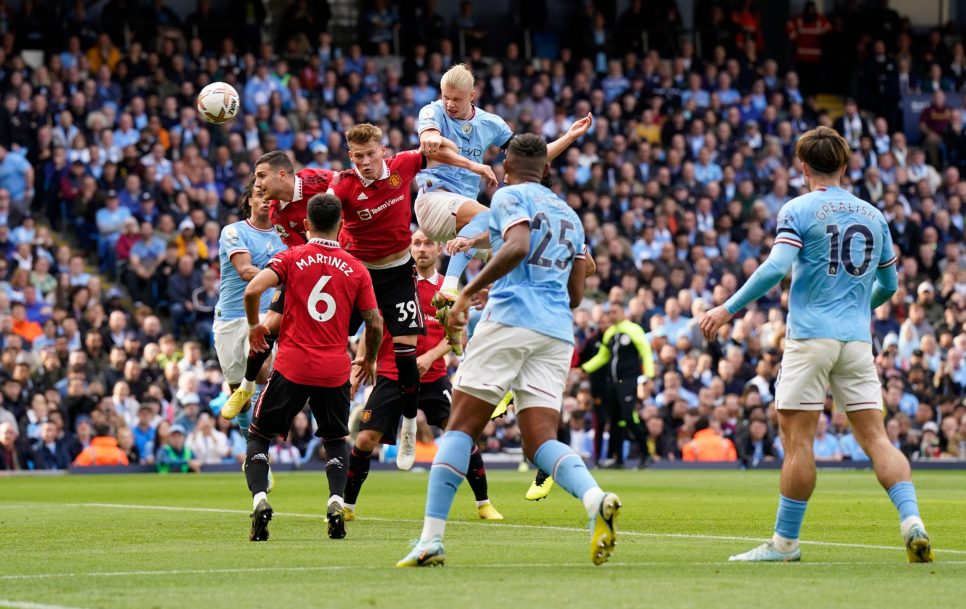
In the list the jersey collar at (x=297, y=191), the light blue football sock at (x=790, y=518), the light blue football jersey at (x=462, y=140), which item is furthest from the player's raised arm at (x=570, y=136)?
the light blue football sock at (x=790, y=518)

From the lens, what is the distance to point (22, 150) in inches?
1073

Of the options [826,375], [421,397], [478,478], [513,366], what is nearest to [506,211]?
[513,366]

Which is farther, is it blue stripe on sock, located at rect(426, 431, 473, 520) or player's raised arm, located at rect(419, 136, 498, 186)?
player's raised arm, located at rect(419, 136, 498, 186)

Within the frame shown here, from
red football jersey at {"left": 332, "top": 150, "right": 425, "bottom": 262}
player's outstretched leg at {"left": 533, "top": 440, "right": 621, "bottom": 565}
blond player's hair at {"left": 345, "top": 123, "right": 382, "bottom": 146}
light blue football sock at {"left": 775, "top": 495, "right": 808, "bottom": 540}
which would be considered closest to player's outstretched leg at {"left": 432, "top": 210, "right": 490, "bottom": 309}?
red football jersey at {"left": 332, "top": 150, "right": 425, "bottom": 262}

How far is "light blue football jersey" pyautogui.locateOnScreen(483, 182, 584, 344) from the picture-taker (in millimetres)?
9055

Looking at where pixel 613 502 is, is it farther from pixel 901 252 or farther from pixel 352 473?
pixel 901 252

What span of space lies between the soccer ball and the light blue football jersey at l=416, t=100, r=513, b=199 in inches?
94.3

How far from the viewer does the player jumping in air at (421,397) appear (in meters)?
13.5

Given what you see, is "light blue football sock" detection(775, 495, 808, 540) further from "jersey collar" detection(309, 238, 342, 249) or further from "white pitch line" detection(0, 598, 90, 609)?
"white pitch line" detection(0, 598, 90, 609)

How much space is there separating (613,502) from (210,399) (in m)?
17.1

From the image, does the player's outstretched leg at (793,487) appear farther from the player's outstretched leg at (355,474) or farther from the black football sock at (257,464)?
the player's outstretched leg at (355,474)

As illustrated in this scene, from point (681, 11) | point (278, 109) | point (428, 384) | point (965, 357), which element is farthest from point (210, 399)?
point (681, 11)

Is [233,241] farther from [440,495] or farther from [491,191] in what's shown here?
[491,191]

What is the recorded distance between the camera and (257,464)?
37.9 ft
